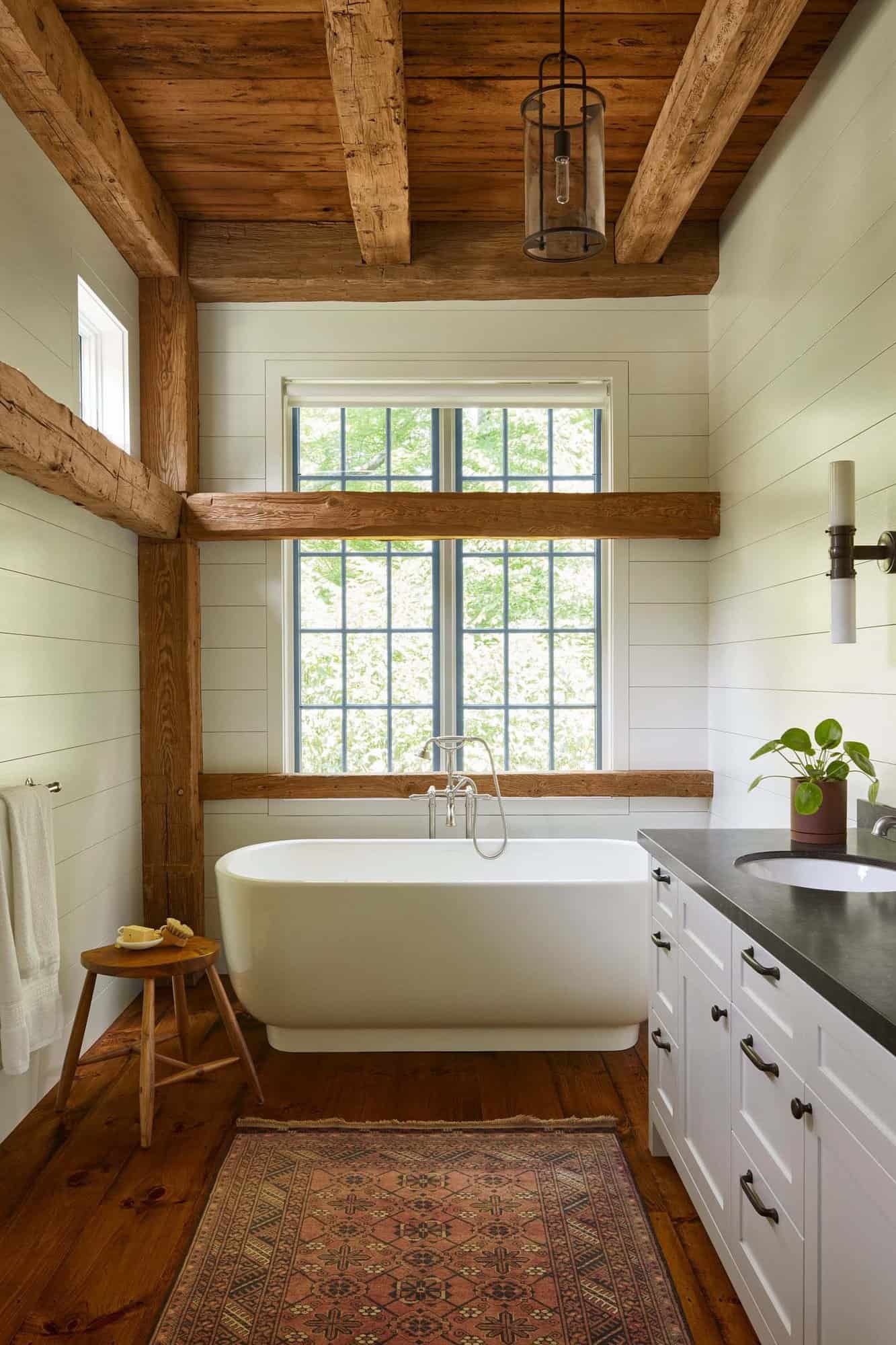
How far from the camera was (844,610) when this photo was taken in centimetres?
225

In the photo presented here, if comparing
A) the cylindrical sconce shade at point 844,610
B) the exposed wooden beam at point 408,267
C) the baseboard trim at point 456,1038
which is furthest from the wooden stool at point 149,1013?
the exposed wooden beam at point 408,267

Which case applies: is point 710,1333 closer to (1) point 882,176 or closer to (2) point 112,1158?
(2) point 112,1158

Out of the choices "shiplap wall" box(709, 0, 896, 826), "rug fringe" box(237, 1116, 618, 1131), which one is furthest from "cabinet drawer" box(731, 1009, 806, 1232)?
"rug fringe" box(237, 1116, 618, 1131)

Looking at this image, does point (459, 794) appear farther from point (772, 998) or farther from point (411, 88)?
point (411, 88)

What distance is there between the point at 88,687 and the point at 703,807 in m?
2.49

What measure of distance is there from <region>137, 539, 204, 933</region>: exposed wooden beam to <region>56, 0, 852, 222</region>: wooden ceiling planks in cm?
145

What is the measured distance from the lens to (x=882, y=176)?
7.87 feet

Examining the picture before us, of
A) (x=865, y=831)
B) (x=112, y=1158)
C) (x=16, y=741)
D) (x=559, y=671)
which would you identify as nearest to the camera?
(x=865, y=831)

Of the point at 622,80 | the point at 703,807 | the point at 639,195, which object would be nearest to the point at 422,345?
the point at 639,195

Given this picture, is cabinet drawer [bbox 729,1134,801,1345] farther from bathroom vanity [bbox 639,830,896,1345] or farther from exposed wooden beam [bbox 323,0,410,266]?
exposed wooden beam [bbox 323,0,410,266]

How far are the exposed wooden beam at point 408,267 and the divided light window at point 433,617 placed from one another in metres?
0.54

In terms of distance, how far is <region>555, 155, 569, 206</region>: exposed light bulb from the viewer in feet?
7.45

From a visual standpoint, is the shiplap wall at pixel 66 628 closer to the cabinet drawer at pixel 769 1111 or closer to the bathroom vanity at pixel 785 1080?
the bathroom vanity at pixel 785 1080

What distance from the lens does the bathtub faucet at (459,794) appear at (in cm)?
379
